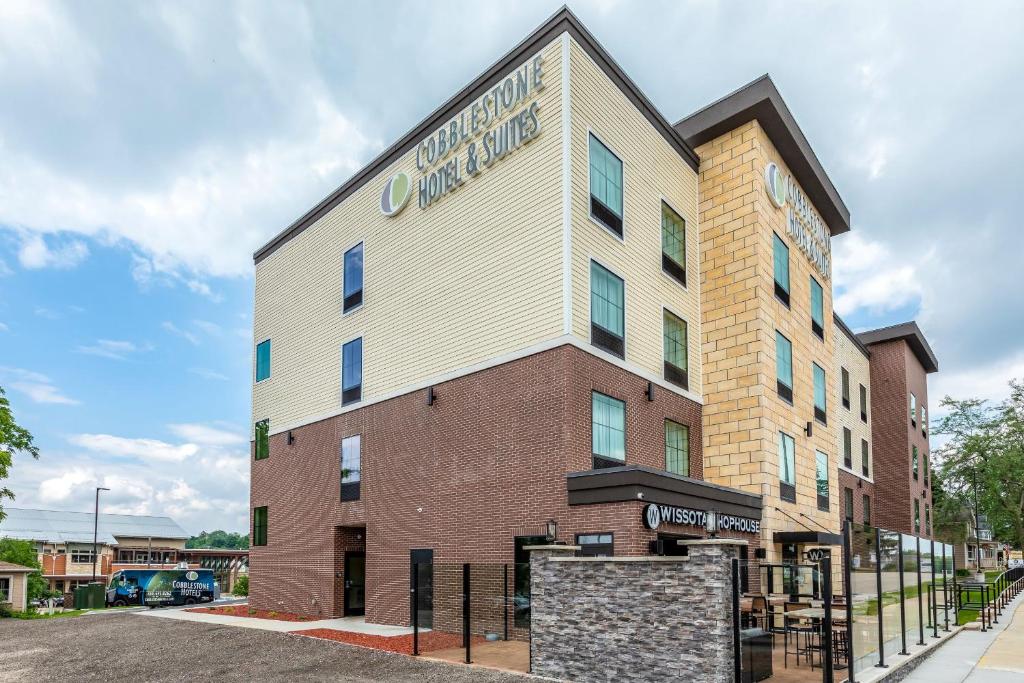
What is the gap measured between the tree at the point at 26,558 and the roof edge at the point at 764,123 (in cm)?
5621

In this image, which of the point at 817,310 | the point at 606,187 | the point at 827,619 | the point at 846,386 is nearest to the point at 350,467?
the point at 606,187

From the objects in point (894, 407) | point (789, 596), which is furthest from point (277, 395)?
point (894, 407)

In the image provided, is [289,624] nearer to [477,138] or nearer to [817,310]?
[477,138]

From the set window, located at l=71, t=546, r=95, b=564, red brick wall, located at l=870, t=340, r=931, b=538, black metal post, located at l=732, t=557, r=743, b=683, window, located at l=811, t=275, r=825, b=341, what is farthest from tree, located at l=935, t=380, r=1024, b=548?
window, located at l=71, t=546, r=95, b=564

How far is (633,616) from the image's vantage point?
13.2m

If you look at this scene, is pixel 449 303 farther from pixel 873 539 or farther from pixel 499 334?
pixel 873 539

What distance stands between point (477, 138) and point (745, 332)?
9.16m

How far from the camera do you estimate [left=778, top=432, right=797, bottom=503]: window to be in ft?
79.9

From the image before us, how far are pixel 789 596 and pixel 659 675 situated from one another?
322 cm

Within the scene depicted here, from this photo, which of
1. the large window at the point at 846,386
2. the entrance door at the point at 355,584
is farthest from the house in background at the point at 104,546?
the large window at the point at 846,386

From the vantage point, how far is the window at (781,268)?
25.8 metres

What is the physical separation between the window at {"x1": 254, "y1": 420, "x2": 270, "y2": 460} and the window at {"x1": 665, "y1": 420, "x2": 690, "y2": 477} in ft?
50.2

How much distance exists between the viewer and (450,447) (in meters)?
22.1

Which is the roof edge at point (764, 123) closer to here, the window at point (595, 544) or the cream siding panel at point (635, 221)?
the cream siding panel at point (635, 221)
